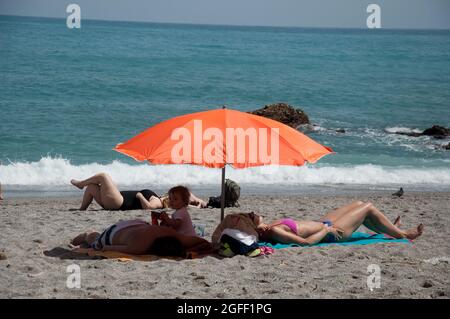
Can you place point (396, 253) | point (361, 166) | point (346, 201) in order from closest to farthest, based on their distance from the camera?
1. point (396, 253)
2. point (346, 201)
3. point (361, 166)

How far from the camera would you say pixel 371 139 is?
836 inches

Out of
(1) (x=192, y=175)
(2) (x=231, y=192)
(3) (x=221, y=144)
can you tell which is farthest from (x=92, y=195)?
(1) (x=192, y=175)

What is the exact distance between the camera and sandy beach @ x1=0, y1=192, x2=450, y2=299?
603cm

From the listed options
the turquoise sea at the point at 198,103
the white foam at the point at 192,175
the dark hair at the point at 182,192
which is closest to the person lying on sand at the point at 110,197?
the dark hair at the point at 182,192

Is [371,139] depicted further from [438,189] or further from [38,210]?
[38,210]

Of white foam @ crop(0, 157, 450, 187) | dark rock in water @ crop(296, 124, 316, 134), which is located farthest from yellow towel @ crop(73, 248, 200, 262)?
dark rock in water @ crop(296, 124, 316, 134)

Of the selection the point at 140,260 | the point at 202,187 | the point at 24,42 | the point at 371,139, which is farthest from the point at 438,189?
the point at 24,42

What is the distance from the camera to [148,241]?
717 centimetres

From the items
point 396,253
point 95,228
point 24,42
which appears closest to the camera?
point 396,253

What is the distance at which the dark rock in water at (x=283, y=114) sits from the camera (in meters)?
20.7

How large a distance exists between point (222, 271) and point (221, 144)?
46.9 inches

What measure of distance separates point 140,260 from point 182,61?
34.1 m

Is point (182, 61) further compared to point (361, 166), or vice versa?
point (182, 61)

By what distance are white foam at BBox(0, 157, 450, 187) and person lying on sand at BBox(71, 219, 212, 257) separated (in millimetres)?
7147
